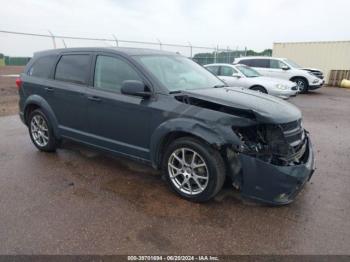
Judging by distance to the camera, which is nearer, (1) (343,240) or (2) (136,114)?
(1) (343,240)

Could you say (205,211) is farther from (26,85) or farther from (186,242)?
(26,85)

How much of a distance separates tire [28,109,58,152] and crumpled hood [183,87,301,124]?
2614 mm

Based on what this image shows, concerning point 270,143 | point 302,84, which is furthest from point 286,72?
point 270,143

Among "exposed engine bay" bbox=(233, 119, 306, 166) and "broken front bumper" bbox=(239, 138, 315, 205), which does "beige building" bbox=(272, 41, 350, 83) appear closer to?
"exposed engine bay" bbox=(233, 119, 306, 166)

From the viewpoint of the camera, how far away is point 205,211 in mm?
3344

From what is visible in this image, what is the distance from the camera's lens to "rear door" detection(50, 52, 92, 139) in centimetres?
441

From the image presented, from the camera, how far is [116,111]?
4000mm

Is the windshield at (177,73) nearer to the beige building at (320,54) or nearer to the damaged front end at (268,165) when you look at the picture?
the damaged front end at (268,165)

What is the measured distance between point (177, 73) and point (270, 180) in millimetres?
1949

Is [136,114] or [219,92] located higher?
[219,92]

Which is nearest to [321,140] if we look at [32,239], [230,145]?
[230,145]

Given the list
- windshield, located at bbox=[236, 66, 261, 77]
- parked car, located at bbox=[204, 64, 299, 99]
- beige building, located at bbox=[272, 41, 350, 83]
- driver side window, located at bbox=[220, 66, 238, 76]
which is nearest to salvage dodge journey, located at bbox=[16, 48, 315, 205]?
parked car, located at bbox=[204, 64, 299, 99]

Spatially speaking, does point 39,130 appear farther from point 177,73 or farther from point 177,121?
point 177,121

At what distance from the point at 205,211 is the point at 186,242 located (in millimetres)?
603
